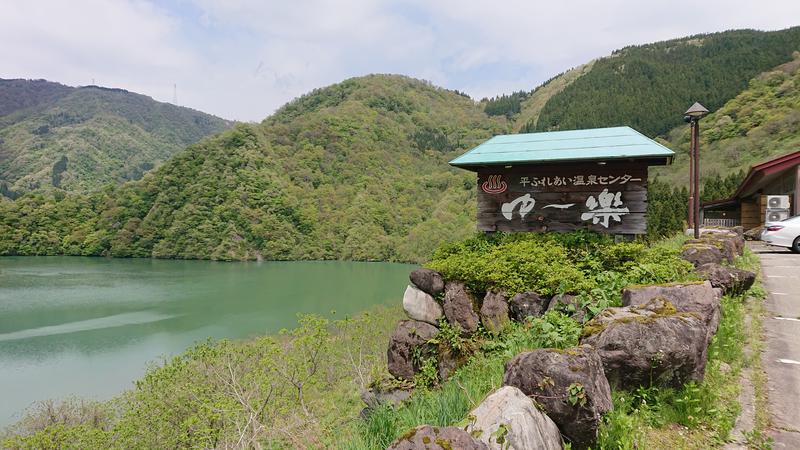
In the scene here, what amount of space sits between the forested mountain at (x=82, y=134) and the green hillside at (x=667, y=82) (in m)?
92.7

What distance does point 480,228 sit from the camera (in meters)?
7.52

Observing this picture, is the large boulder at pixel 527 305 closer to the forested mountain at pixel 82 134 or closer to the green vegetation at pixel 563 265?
the green vegetation at pixel 563 265

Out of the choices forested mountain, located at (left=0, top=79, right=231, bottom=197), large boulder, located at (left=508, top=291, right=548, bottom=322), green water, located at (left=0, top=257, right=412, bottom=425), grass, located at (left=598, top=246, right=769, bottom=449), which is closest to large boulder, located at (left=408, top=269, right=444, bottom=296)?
large boulder, located at (left=508, top=291, right=548, bottom=322)

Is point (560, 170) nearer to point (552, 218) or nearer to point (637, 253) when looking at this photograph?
point (552, 218)

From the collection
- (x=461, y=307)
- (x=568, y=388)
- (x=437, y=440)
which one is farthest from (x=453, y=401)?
(x=461, y=307)

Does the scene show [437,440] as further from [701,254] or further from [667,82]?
[667,82]

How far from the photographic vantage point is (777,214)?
14680 millimetres

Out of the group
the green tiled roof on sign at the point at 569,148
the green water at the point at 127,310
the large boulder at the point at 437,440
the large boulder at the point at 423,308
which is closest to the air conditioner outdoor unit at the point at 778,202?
the green tiled roof on sign at the point at 569,148

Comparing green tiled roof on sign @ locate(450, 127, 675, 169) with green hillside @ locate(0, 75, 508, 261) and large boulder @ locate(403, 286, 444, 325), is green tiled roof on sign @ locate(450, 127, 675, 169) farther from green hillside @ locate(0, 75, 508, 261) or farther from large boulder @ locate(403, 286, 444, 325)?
green hillside @ locate(0, 75, 508, 261)

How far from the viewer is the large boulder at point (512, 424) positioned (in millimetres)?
2457

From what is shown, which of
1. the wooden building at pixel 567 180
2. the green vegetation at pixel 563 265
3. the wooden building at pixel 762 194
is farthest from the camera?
the wooden building at pixel 762 194

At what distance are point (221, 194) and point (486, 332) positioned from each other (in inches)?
2766

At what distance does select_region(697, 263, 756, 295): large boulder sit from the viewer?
6137 millimetres

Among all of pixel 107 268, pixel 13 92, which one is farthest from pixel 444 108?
pixel 13 92
